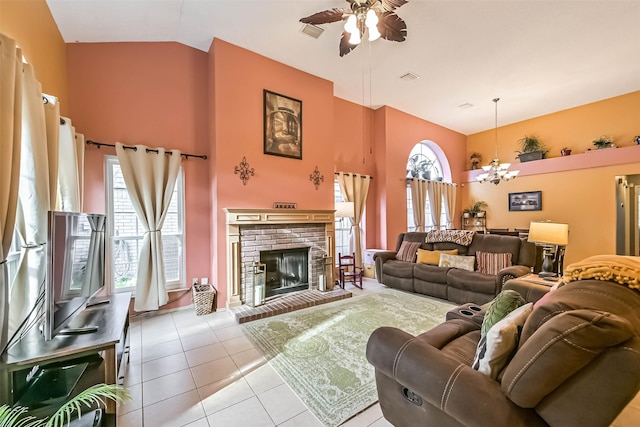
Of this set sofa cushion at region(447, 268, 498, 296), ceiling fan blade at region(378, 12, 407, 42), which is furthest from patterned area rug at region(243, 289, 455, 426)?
ceiling fan blade at region(378, 12, 407, 42)

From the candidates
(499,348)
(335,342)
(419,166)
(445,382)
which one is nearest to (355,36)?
(499,348)

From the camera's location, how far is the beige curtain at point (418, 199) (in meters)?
6.29

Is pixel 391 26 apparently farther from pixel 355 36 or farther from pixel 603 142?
pixel 603 142

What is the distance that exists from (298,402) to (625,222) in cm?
698

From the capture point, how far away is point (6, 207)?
5.11 ft

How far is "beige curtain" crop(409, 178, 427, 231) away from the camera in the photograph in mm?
6293

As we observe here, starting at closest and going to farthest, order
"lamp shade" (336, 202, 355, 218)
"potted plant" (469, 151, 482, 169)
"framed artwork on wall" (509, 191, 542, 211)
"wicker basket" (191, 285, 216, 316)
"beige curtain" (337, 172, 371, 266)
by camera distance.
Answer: "wicker basket" (191, 285, 216, 316)
"lamp shade" (336, 202, 355, 218)
"beige curtain" (337, 172, 371, 266)
"framed artwork on wall" (509, 191, 542, 211)
"potted plant" (469, 151, 482, 169)

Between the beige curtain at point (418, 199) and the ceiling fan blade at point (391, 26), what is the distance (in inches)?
153

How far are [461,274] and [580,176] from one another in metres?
4.34

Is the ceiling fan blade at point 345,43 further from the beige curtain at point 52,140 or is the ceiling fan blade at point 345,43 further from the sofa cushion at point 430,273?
the sofa cushion at point 430,273

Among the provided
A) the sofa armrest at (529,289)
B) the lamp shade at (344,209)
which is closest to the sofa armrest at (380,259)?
the lamp shade at (344,209)

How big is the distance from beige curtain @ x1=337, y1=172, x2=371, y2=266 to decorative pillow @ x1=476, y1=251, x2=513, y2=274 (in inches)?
81.4

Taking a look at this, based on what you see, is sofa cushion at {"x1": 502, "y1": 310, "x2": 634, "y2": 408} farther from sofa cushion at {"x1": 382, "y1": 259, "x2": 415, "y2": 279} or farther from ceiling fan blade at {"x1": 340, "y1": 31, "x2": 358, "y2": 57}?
sofa cushion at {"x1": 382, "y1": 259, "x2": 415, "y2": 279}

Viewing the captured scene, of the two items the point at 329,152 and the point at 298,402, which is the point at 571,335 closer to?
the point at 298,402
